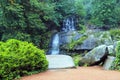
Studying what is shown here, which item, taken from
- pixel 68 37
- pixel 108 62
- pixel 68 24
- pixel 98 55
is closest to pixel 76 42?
pixel 68 37

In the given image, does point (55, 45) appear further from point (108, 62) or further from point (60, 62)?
point (108, 62)

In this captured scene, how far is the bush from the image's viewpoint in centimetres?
770

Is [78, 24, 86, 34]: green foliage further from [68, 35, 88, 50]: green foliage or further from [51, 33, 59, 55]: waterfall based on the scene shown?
[51, 33, 59, 55]: waterfall

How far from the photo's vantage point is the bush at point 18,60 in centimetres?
770

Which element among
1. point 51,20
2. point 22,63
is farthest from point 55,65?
point 51,20

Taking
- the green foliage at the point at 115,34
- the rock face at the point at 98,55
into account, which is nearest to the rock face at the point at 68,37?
the green foliage at the point at 115,34

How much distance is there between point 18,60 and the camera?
802 centimetres

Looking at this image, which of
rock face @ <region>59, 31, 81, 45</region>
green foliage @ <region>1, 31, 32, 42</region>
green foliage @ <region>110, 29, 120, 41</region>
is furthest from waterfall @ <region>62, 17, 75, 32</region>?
green foliage @ <region>1, 31, 32, 42</region>

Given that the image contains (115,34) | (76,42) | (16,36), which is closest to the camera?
(16,36)

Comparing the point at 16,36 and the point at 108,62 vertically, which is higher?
the point at 16,36

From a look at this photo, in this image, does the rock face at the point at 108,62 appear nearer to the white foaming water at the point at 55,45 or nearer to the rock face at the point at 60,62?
the rock face at the point at 60,62

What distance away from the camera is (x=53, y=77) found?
778cm

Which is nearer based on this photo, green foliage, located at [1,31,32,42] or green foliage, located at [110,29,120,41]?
green foliage, located at [1,31,32,42]

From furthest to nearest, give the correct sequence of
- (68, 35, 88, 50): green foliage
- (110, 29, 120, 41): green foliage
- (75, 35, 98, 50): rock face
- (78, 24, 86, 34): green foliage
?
1. (78, 24, 86, 34): green foliage
2. (110, 29, 120, 41): green foliage
3. (68, 35, 88, 50): green foliage
4. (75, 35, 98, 50): rock face
